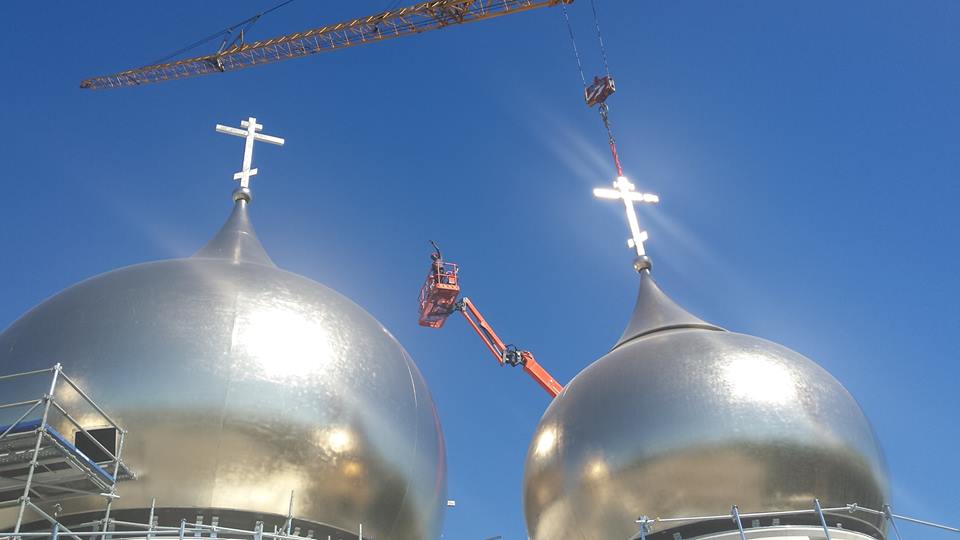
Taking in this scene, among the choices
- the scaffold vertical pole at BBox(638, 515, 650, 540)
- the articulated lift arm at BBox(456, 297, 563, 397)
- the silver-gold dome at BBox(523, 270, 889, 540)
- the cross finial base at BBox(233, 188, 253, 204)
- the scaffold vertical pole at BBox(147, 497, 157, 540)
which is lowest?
the scaffold vertical pole at BBox(147, 497, 157, 540)

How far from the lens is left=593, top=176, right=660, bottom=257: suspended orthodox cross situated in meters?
23.6

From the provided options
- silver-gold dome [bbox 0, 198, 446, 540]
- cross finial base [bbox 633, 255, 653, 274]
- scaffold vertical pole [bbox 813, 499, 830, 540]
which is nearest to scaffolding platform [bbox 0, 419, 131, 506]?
silver-gold dome [bbox 0, 198, 446, 540]

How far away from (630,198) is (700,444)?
34.1 feet

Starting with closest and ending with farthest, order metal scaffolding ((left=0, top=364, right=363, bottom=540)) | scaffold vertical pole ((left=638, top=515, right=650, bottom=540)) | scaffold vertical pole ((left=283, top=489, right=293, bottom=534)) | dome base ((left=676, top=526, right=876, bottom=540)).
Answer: metal scaffolding ((left=0, top=364, right=363, bottom=540)) < scaffold vertical pole ((left=283, top=489, right=293, bottom=534)) < dome base ((left=676, top=526, right=876, bottom=540)) < scaffold vertical pole ((left=638, top=515, right=650, bottom=540))

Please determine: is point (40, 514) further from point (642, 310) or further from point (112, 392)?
point (642, 310)

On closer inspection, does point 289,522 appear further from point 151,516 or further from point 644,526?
point 644,526

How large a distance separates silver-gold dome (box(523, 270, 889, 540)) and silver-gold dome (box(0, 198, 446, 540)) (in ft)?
8.70

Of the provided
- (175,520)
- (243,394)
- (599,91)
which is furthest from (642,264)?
(599,91)

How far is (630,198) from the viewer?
79.9 feet

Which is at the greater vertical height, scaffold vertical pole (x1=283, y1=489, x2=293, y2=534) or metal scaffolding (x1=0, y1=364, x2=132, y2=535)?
metal scaffolding (x1=0, y1=364, x2=132, y2=535)

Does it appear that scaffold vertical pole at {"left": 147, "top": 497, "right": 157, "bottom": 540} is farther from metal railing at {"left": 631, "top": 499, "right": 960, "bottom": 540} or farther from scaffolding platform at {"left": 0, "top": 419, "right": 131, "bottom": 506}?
metal railing at {"left": 631, "top": 499, "right": 960, "bottom": 540}

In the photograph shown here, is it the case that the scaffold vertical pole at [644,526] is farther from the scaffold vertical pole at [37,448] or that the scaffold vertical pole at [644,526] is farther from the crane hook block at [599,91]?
the crane hook block at [599,91]

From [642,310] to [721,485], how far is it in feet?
20.9

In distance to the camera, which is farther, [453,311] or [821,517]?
[453,311]
